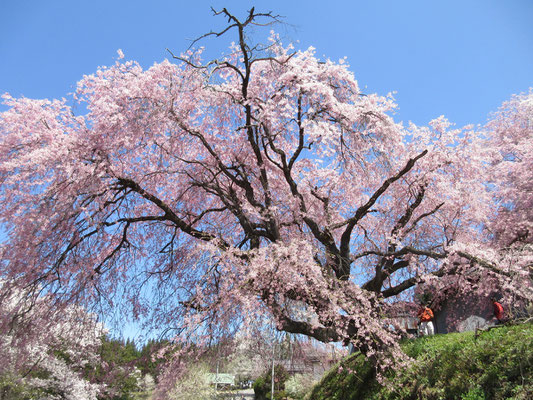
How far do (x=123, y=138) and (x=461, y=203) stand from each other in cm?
987

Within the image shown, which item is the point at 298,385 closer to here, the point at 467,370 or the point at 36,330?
the point at 467,370

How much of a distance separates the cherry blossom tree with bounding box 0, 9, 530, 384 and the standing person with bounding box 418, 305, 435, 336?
4.11 ft

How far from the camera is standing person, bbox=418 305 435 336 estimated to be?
11344 millimetres

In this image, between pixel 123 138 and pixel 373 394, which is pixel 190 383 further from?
pixel 123 138

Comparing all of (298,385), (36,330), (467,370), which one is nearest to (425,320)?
(467,370)

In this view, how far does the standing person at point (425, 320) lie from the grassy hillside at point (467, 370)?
1.60 metres

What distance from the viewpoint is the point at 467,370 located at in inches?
267

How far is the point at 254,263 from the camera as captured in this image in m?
7.59

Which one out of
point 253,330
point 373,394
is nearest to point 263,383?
point 373,394

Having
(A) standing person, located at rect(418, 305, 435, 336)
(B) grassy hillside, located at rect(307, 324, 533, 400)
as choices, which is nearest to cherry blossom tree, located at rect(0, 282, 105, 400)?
(B) grassy hillside, located at rect(307, 324, 533, 400)

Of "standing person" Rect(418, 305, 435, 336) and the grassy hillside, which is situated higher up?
"standing person" Rect(418, 305, 435, 336)

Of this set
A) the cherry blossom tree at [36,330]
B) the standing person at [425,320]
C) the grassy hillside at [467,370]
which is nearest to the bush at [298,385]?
the standing person at [425,320]

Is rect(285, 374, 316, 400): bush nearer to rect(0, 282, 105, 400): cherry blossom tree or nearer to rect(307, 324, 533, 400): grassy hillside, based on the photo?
rect(307, 324, 533, 400): grassy hillside

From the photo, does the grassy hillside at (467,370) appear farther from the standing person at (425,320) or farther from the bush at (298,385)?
the bush at (298,385)
